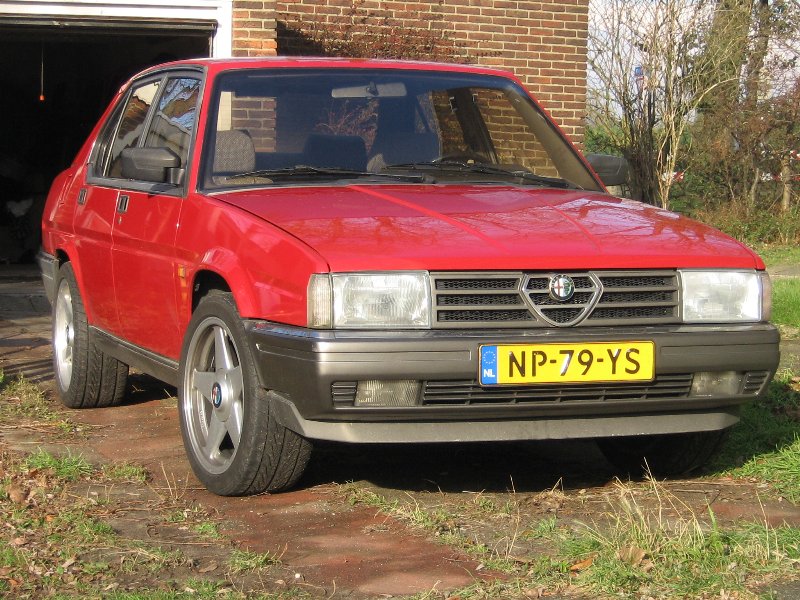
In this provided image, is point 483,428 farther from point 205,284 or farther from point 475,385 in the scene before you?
point 205,284

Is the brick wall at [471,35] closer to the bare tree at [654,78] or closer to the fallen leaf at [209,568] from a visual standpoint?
the bare tree at [654,78]

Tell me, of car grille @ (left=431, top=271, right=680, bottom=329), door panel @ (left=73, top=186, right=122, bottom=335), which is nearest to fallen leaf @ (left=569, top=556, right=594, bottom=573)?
car grille @ (left=431, top=271, right=680, bottom=329)

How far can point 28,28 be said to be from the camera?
11.6 metres

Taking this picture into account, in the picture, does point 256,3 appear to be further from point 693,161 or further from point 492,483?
point 693,161

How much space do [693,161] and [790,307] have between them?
32.3 ft

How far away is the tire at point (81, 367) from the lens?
6590 mm

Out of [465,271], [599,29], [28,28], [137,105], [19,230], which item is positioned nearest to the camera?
[465,271]

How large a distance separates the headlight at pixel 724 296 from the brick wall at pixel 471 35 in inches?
361

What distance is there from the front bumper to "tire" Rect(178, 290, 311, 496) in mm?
117

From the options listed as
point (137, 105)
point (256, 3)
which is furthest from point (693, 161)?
point (137, 105)

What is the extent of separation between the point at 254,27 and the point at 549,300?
8064mm

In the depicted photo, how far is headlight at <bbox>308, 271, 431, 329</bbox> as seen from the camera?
13.8 feet

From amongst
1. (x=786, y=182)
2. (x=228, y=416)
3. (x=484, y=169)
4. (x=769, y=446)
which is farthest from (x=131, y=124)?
(x=786, y=182)

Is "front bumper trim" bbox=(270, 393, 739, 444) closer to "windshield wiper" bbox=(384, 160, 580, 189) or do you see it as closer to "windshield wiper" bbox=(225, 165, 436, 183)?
"windshield wiper" bbox=(225, 165, 436, 183)
